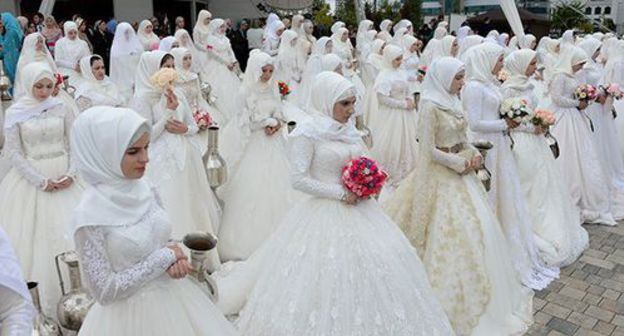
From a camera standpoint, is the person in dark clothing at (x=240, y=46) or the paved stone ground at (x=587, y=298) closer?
the paved stone ground at (x=587, y=298)

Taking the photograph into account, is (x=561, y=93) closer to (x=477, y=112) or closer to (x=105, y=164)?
(x=477, y=112)

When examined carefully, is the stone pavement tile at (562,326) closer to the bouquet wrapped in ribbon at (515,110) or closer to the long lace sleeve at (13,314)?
the bouquet wrapped in ribbon at (515,110)

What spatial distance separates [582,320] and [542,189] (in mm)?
1683

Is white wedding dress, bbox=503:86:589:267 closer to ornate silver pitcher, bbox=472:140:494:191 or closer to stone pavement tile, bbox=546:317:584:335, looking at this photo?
ornate silver pitcher, bbox=472:140:494:191

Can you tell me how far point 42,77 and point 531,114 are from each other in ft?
14.7

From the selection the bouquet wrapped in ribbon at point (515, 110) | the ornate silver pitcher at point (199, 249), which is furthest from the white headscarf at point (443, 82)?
the ornate silver pitcher at point (199, 249)

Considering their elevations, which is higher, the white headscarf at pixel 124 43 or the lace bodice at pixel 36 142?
the white headscarf at pixel 124 43

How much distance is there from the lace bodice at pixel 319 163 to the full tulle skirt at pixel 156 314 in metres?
1.32

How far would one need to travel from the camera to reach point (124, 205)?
2539 millimetres

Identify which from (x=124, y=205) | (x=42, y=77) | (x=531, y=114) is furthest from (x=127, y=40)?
(x=124, y=205)

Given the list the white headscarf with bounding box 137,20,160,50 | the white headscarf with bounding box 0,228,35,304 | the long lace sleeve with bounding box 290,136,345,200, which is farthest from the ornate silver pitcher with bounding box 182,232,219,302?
the white headscarf with bounding box 137,20,160,50

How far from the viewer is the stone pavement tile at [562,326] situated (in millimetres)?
4477

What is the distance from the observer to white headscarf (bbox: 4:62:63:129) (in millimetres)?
4539

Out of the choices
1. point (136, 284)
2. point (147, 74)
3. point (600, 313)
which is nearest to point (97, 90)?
point (147, 74)
